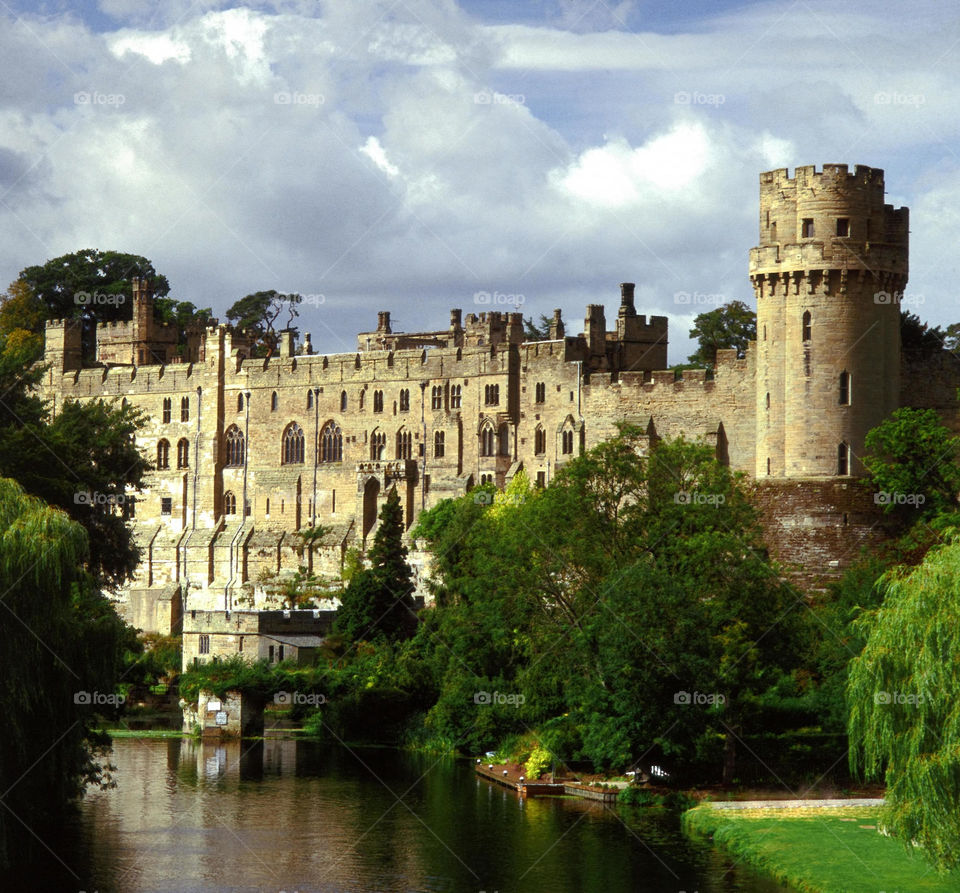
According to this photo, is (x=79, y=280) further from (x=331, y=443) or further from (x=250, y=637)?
(x=250, y=637)

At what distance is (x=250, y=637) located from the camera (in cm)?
7331

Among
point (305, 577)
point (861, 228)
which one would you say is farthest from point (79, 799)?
point (305, 577)

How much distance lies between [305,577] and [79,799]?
143 ft

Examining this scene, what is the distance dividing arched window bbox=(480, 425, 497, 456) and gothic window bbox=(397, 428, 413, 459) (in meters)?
4.49

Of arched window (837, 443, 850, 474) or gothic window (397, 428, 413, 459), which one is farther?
gothic window (397, 428, 413, 459)

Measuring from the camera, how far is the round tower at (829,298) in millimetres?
69375

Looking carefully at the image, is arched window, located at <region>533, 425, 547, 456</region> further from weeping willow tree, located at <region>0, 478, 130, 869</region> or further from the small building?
weeping willow tree, located at <region>0, 478, 130, 869</region>

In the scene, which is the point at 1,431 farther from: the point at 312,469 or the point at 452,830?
the point at 312,469

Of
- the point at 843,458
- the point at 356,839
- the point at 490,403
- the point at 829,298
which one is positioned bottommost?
the point at 356,839

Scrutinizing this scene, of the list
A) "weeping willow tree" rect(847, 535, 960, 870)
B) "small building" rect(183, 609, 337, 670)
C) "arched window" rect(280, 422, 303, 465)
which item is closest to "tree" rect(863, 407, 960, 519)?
A: "small building" rect(183, 609, 337, 670)

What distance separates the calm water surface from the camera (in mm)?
40812

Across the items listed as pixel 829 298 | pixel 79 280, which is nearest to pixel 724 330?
pixel 829 298

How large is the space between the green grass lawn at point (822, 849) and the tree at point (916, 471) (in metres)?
21.1

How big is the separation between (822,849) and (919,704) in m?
7.52
